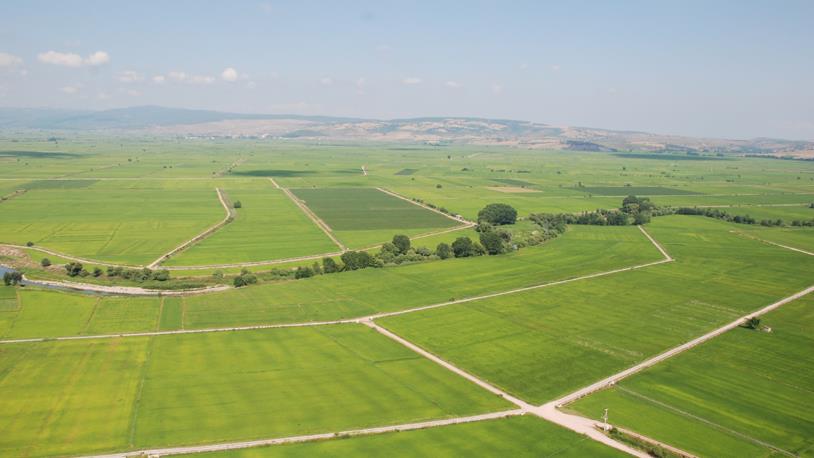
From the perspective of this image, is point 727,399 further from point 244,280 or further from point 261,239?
point 261,239

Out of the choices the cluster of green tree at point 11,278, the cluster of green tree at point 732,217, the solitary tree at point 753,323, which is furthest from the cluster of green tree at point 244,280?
the cluster of green tree at point 732,217

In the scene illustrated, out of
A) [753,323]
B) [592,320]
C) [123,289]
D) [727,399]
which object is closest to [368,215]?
[123,289]

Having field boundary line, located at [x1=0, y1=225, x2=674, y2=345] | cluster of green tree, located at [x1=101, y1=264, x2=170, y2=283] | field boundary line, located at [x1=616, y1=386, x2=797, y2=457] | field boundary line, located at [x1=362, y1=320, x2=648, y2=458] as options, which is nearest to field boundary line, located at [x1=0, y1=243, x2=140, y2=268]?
cluster of green tree, located at [x1=101, y1=264, x2=170, y2=283]

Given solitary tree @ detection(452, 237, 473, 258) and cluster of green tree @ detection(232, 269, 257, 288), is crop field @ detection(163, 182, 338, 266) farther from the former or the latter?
solitary tree @ detection(452, 237, 473, 258)

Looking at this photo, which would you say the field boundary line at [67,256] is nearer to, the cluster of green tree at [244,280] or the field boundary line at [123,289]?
the field boundary line at [123,289]

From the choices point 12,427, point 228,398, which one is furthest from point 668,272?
point 12,427

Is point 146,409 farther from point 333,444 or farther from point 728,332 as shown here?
point 728,332
